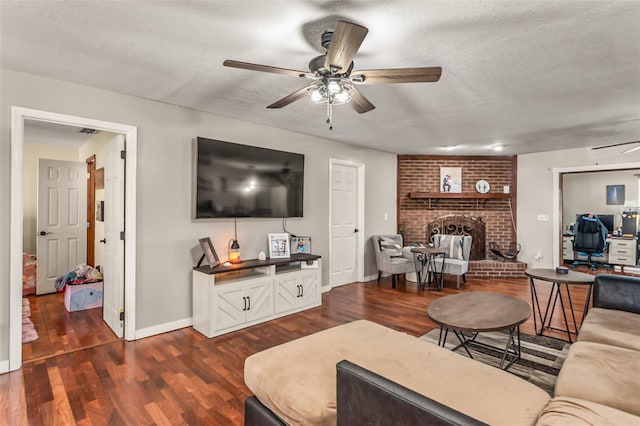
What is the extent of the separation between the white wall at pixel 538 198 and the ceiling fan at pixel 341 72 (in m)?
5.32

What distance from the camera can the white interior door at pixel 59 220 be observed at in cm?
454

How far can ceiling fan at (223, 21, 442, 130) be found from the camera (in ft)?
5.34

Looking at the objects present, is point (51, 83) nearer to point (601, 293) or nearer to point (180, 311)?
point (180, 311)

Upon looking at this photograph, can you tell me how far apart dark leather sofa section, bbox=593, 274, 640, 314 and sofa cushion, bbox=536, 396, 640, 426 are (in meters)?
2.06

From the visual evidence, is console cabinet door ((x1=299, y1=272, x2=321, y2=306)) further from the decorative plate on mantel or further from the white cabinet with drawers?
the white cabinet with drawers

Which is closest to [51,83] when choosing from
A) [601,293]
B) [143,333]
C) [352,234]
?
[143,333]

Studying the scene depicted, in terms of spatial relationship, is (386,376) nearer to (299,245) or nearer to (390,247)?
(299,245)

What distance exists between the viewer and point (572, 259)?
24.7 ft

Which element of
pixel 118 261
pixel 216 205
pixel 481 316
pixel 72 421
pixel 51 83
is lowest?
pixel 72 421

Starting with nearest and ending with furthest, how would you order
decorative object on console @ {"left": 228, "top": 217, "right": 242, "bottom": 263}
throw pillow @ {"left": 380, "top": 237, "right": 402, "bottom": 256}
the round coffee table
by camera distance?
the round coffee table < decorative object on console @ {"left": 228, "top": 217, "right": 242, "bottom": 263} < throw pillow @ {"left": 380, "top": 237, "right": 402, "bottom": 256}

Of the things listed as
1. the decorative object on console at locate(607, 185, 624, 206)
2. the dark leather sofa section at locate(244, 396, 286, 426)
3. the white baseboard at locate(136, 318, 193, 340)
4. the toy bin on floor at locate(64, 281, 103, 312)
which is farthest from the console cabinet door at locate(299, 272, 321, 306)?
the decorative object on console at locate(607, 185, 624, 206)

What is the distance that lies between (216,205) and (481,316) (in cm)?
273

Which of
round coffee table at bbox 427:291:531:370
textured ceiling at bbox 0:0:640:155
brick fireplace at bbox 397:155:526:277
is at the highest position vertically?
textured ceiling at bbox 0:0:640:155

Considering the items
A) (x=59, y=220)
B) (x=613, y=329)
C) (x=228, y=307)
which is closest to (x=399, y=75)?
(x=613, y=329)
